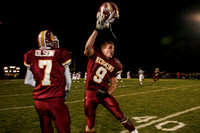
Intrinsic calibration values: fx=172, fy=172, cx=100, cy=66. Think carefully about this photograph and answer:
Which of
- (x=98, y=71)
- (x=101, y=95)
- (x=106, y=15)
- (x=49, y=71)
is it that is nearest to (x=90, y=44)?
(x=106, y=15)

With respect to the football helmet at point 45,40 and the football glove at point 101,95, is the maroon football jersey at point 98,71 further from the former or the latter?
the football helmet at point 45,40

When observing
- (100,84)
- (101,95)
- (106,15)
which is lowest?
(101,95)

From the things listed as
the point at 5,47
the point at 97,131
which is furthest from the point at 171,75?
the point at 5,47

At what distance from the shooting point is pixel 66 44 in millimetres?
49125

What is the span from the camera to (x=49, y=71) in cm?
241

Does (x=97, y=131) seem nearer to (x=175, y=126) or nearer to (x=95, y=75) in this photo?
(x=95, y=75)

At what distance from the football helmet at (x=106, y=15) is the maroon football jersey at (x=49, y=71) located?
0.67m

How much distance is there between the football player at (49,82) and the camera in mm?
2289

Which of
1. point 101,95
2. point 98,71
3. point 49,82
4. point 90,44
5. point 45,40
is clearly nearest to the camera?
point 49,82

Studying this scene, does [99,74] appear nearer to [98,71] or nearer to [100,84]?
[98,71]

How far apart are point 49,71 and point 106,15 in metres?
1.20

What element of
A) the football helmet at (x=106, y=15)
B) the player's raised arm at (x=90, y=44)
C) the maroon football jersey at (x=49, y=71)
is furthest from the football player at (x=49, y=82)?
the football helmet at (x=106, y=15)

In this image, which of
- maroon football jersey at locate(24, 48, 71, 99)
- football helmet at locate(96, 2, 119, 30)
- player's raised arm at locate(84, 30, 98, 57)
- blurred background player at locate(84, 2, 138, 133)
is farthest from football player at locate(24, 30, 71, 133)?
football helmet at locate(96, 2, 119, 30)

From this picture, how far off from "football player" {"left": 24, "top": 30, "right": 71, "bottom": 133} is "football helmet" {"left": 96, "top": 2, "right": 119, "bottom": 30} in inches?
26.7
